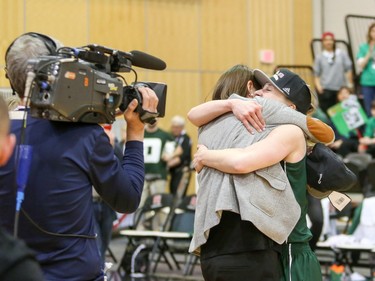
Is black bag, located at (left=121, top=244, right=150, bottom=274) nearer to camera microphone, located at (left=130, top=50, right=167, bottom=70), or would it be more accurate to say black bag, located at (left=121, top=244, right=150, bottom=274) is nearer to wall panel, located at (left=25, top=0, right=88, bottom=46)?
wall panel, located at (left=25, top=0, right=88, bottom=46)

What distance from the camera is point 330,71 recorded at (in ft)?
46.1

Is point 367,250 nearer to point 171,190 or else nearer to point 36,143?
point 171,190

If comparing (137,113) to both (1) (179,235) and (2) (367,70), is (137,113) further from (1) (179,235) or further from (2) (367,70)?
(2) (367,70)

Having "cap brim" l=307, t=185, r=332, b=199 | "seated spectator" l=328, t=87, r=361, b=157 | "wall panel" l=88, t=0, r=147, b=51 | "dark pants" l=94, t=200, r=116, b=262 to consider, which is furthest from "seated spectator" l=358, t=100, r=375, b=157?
"cap brim" l=307, t=185, r=332, b=199

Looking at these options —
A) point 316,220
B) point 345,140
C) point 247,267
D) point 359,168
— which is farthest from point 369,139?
point 247,267

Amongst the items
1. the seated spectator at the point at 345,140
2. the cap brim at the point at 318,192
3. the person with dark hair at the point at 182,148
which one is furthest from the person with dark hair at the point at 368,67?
the cap brim at the point at 318,192

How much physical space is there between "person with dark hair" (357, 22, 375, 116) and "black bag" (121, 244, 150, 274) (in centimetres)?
585

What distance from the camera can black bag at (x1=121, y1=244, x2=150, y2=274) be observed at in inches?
358

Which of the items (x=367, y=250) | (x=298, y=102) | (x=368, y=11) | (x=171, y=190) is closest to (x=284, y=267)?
(x=298, y=102)

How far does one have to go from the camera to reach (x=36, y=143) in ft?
8.92

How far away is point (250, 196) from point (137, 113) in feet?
2.25

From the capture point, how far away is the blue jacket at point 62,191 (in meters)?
2.67

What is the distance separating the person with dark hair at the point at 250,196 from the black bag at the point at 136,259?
5.60 m

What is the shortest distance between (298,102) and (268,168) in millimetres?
435
